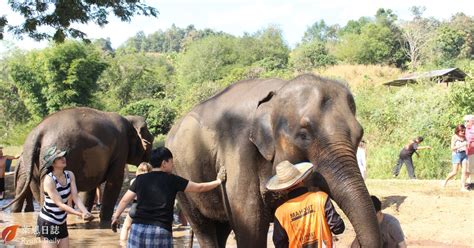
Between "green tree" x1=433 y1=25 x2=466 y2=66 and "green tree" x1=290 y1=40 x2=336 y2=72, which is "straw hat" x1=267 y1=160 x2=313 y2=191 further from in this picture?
"green tree" x1=433 y1=25 x2=466 y2=66

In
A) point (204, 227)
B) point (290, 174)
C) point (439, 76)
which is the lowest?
point (204, 227)

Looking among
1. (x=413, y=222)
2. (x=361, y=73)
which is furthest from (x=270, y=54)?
(x=413, y=222)

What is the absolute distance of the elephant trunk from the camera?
437 centimetres

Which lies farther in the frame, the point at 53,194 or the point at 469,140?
the point at 469,140

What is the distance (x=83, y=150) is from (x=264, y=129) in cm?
669

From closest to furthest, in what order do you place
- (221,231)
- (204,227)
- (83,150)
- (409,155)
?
(204,227)
(221,231)
(83,150)
(409,155)

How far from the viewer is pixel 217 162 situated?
5.91 meters

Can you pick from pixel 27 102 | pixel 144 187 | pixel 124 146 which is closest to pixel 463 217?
pixel 124 146

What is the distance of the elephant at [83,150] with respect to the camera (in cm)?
1096

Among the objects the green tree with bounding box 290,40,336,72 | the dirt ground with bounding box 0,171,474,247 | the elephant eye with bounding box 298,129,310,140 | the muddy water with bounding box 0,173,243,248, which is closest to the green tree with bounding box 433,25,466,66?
the green tree with bounding box 290,40,336,72

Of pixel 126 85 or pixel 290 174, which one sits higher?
pixel 126 85

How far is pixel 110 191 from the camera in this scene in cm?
1205

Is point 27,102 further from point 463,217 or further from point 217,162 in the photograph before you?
point 217,162

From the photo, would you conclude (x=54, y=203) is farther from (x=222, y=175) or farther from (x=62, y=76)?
(x=62, y=76)
